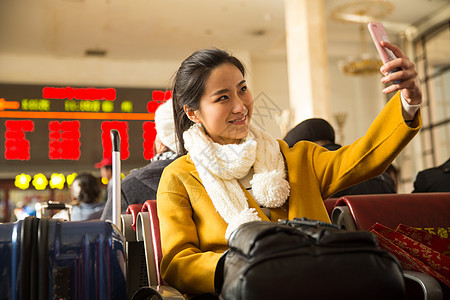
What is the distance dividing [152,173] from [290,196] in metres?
0.94

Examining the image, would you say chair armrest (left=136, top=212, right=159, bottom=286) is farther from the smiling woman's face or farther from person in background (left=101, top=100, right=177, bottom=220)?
person in background (left=101, top=100, right=177, bottom=220)

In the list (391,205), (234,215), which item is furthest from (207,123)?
(391,205)

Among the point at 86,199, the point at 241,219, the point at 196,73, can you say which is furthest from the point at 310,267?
the point at 86,199

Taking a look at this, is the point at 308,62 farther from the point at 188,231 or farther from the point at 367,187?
the point at 188,231

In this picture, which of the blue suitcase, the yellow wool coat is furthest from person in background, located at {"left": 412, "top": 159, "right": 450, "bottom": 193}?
the blue suitcase

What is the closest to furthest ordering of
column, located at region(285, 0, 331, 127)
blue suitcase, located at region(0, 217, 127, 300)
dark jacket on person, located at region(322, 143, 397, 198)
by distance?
1. blue suitcase, located at region(0, 217, 127, 300)
2. dark jacket on person, located at region(322, 143, 397, 198)
3. column, located at region(285, 0, 331, 127)

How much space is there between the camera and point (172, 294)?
130 cm

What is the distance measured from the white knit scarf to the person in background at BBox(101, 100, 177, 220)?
0.69 meters

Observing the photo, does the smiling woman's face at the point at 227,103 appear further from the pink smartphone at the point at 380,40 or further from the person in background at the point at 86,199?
the person in background at the point at 86,199

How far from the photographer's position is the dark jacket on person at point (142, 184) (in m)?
2.34

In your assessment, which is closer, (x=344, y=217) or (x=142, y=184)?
(x=344, y=217)

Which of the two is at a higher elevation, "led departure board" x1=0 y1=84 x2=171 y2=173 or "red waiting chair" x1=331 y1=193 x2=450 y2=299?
"led departure board" x1=0 y1=84 x2=171 y2=173

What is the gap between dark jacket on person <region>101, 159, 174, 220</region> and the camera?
234cm

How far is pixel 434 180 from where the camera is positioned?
2938 mm
